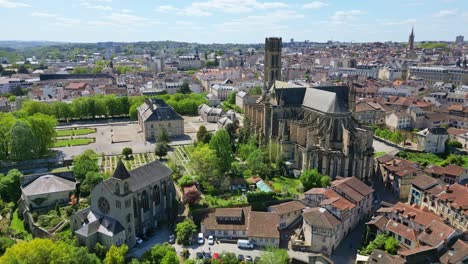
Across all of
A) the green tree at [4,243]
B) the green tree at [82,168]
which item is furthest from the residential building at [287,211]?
the green tree at [4,243]

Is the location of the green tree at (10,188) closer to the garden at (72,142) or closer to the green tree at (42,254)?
the green tree at (42,254)

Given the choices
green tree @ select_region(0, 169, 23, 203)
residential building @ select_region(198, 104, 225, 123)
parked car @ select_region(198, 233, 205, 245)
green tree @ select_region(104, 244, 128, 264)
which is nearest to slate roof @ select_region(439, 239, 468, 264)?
parked car @ select_region(198, 233, 205, 245)

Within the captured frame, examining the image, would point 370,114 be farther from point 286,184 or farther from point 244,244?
point 244,244

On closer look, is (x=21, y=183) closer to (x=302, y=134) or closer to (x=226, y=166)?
(x=226, y=166)

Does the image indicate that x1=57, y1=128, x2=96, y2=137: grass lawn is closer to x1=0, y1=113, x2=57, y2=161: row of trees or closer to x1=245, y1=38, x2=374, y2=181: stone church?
x1=0, y1=113, x2=57, y2=161: row of trees

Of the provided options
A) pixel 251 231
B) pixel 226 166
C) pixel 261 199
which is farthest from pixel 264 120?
pixel 251 231

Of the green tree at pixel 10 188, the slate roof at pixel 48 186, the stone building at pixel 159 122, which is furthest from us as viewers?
the stone building at pixel 159 122
